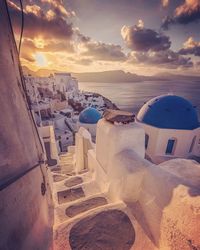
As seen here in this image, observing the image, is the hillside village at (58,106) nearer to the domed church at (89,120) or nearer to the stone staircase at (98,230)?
the domed church at (89,120)

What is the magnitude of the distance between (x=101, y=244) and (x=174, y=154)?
13.1 metres

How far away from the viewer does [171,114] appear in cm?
1410

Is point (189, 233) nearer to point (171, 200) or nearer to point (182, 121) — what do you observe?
point (171, 200)

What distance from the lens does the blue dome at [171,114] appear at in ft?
45.4

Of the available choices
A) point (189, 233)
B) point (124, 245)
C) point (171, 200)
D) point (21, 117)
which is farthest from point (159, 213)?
point (21, 117)

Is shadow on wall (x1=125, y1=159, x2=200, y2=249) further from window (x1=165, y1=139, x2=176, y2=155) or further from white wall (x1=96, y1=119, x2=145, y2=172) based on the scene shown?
window (x1=165, y1=139, x2=176, y2=155)

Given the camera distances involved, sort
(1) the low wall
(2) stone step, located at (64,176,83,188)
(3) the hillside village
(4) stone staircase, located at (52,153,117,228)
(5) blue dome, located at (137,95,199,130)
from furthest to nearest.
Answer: (3) the hillside village → (5) blue dome, located at (137,95,199,130) → (2) stone step, located at (64,176,83,188) → (4) stone staircase, located at (52,153,117,228) → (1) the low wall

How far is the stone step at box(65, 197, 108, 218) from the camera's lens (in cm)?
608

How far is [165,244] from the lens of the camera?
3.93 m

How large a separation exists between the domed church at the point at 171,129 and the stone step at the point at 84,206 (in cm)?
981

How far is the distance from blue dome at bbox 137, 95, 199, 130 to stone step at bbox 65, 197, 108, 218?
10223mm

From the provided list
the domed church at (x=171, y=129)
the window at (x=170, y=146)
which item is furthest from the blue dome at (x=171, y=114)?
the window at (x=170, y=146)

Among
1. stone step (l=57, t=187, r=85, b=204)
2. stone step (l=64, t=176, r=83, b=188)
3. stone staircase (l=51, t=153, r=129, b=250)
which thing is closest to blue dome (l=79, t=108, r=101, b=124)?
stone staircase (l=51, t=153, r=129, b=250)

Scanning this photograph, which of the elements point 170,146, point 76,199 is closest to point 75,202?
point 76,199
